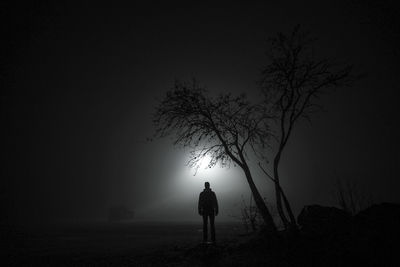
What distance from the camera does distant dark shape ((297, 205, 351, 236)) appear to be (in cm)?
1206

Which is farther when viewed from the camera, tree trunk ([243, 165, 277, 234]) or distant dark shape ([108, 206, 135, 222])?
distant dark shape ([108, 206, 135, 222])

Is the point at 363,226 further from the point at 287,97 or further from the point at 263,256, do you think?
the point at 287,97

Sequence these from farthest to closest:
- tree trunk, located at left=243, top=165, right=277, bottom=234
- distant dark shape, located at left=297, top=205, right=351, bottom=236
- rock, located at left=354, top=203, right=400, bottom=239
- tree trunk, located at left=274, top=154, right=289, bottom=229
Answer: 1. tree trunk, located at left=274, top=154, right=289, bottom=229
2. tree trunk, located at left=243, top=165, right=277, bottom=234
3. distant dark shape, located at left=297, top=205, right=351, bottom=236
4. rock, located at left=354, top=203, right=400, bottom=239

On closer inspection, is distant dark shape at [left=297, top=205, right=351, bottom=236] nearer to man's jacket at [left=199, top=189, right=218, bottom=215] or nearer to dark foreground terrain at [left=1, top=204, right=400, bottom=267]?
dark foreground terrain at [left=1, top=204, right=400, bottom=267]

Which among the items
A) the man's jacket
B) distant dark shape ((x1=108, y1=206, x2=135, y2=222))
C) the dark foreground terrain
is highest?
distant dark shape ((x1=108, y1=206, x2=135, y2=222))

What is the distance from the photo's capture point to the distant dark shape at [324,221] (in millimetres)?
12062

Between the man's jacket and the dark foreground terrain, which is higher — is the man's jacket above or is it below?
above

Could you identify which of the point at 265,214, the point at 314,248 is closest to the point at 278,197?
the point at 265,214

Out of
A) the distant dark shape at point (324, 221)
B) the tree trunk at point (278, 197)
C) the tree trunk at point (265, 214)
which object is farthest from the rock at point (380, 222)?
the tree trunk at point (265, 214)

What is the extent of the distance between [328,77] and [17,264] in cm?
1882

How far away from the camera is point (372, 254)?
8.98 m

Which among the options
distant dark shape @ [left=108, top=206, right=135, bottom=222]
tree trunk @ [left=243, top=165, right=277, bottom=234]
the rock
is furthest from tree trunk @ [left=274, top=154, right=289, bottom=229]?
distant dark shape @ [left=108, top=206, right=135, bottom=222]

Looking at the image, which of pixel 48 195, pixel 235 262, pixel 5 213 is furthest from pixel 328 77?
pixel 48 195

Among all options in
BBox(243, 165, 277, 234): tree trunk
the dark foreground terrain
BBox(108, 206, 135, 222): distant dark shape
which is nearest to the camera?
the dark foreground terrain
